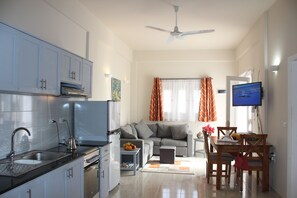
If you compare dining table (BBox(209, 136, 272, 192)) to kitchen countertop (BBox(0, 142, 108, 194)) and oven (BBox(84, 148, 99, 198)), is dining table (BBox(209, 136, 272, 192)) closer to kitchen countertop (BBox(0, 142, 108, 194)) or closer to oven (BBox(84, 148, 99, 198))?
oven (BBox(84, 148, 99, 198))

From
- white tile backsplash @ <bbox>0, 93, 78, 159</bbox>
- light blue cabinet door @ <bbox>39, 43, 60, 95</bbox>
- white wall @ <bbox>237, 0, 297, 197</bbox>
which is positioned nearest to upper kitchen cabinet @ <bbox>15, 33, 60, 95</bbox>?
light blue cabinet door @ <bbox>39, 43, 60, 95</bbox>

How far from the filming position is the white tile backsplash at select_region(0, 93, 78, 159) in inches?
106

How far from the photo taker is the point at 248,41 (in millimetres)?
6145

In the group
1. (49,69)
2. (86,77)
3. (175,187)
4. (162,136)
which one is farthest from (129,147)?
(49,69)

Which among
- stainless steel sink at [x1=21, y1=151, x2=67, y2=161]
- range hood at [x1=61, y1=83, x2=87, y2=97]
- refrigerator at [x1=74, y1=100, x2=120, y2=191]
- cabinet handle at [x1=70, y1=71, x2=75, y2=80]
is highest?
cabinet handle at [x1=70, y1=71, x2=75, y2=80]

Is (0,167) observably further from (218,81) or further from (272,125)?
(218,81)

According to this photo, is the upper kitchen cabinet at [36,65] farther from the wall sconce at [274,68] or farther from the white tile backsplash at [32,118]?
the wall sconce at [274,68]

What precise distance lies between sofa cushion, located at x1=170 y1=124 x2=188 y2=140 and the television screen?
6.88ft

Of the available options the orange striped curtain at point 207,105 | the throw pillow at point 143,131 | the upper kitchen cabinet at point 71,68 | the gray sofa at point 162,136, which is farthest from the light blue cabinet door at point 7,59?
the orange striped curtain at point 207,105

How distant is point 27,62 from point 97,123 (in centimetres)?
Answer: 172

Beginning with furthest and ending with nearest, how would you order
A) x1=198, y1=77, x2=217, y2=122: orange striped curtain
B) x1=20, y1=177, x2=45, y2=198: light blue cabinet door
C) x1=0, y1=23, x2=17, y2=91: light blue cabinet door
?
x1=198, y1=77, x2=217, y2=122: orange striped curtain
x1=0, y1=23, x2=17, y2=91: light blue cabinet door
x1=20, y1=177, x2=45, y2=198: light blue cabinet door

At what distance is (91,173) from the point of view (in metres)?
3.47

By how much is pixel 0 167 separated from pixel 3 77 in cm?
84

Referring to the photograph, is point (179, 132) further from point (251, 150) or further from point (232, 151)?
point (251, 150)
